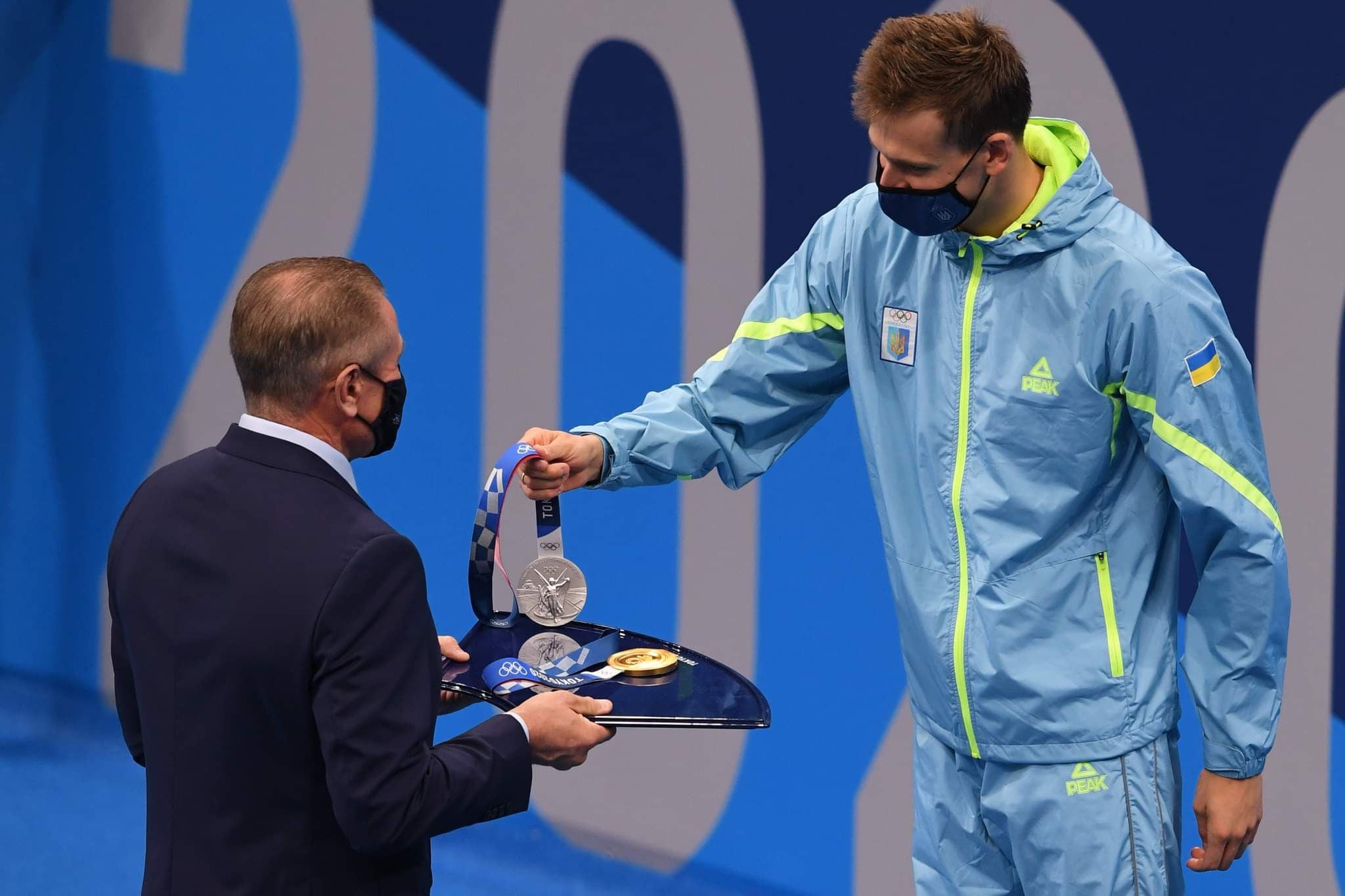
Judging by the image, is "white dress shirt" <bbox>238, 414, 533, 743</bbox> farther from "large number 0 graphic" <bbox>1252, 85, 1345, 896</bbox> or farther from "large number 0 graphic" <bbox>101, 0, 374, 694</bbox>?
"large number 0 graphic" <bbox>101, 0, 374, 694</bbox>

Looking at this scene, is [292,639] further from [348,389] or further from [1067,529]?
[1067,529]

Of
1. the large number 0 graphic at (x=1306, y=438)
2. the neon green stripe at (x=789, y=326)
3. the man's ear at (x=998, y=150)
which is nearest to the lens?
the man's ear at (x=998, y=150)

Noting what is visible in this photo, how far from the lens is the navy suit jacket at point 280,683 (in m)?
1.77

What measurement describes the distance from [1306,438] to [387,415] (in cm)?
174

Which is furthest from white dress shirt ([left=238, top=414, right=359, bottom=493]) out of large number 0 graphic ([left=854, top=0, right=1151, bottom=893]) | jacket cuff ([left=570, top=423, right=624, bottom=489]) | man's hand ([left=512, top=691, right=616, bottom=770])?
large number 0 graphic ([left=854, top=0, right=1151, bottom=893])

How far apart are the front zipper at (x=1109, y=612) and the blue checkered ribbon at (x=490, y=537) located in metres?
0.80

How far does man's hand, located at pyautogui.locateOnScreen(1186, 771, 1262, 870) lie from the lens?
7.13 feet

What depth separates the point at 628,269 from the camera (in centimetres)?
369

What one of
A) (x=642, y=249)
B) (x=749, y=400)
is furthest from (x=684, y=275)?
(x=749, y=400)

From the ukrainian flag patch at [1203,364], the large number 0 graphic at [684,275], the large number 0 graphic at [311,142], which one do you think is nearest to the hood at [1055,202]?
the ukrainian flag patch at [1203,364]

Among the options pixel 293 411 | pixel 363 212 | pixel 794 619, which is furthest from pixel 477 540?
pixel 363 212

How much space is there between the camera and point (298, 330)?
1.86 m

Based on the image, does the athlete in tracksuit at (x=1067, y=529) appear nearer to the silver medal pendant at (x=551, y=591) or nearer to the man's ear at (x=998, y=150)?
the man's ear at (x=998, y=150)

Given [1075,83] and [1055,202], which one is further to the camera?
[1075,83]
